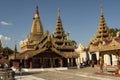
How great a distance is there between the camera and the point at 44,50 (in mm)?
44344

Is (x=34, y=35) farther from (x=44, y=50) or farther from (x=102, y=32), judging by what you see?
(x=102, y=32)

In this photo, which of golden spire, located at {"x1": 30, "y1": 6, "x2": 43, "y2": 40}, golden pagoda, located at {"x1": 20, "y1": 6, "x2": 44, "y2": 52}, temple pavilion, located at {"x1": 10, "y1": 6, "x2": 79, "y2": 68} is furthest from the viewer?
golden spire, located at {"x1": 30, "y1": 6, "x2": 43, "y2": 40}

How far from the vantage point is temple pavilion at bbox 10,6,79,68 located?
1757 inches

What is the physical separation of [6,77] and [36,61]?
2617 cm

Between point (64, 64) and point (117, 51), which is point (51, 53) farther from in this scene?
point (117, 51)

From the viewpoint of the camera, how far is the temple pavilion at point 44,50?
44.6 meters

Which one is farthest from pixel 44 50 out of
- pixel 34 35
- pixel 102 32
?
pixel 102 32

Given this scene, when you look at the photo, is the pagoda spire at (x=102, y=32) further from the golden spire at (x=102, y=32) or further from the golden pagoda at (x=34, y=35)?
the golden pagoda at (x=34, y=35)

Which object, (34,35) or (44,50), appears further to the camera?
(34,35)

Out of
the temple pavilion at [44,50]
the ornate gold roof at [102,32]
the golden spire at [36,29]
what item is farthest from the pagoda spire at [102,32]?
the golden spire at [36,29]

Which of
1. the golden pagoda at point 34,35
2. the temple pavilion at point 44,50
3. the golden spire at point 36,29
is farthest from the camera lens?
the golden spire at point 36,29

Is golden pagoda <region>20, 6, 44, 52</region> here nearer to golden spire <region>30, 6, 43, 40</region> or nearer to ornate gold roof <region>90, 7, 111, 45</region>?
golden spire <region>30, 6, 43, 40</region>

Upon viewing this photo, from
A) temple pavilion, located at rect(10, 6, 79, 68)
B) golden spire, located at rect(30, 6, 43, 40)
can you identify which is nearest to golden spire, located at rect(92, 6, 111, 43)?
temple pavilion, located at rect(10, 6, 79, 68)

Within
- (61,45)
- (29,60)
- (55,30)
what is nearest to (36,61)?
(29,60)
